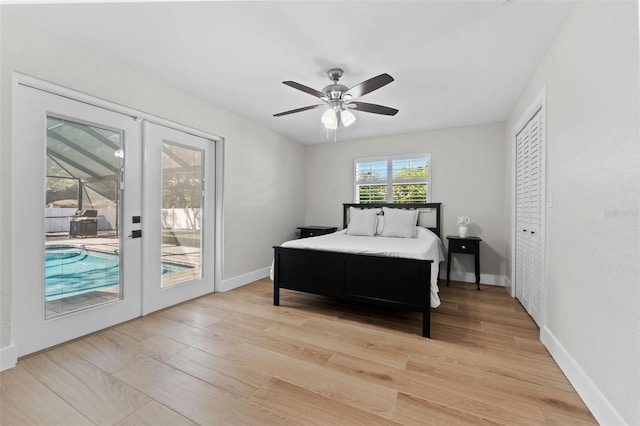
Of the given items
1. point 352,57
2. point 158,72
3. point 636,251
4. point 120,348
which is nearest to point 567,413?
point 636,251

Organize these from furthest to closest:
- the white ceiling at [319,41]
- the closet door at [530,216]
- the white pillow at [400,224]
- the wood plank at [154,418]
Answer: the white pillow at [400,224] < the closet door at [530,216] < the white ceiling at [319,41] < the wood plank at [154,418]

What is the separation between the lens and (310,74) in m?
2.68

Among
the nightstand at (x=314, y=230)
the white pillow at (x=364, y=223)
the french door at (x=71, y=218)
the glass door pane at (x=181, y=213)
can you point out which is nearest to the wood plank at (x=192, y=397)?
the french door at (x=71, y=218)

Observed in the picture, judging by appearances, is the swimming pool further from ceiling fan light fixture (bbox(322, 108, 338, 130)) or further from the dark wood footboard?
ceiling fan light fixture (bbox(322, 108, 338, 130))

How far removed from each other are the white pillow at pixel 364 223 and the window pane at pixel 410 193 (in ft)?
1.96

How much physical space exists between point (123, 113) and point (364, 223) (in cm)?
331

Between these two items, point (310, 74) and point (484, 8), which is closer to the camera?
point (484, 8)

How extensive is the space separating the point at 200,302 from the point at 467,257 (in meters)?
3.94

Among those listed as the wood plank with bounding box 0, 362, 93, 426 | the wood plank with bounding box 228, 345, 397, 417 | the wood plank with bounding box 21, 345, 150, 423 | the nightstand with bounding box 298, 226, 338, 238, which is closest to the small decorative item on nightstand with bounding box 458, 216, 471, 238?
the nightstand with bounding box 298, 226, 338, 238

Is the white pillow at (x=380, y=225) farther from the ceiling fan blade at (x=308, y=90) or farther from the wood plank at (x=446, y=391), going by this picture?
the wood plank at (x=446, y=391)

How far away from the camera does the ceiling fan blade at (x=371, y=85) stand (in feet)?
6.89

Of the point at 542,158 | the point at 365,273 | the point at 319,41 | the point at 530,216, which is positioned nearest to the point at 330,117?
the point at 319,41

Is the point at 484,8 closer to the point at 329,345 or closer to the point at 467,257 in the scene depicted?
the point at 329,345

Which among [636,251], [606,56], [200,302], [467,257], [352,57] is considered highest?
[352,57]
